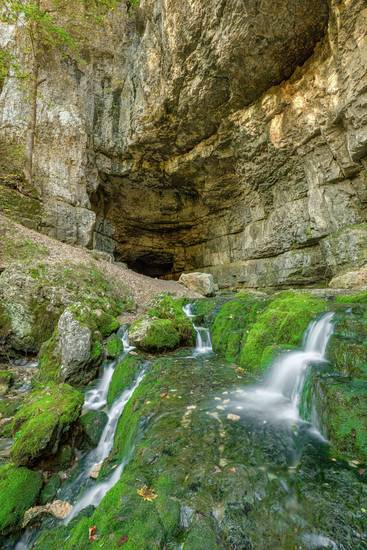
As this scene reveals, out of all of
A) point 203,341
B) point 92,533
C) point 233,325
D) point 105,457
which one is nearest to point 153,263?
point 203,341

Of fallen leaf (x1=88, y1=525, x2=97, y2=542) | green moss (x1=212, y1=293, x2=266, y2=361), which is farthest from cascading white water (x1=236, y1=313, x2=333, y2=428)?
fallen leaf (x1=88, y1=525, x2=97, y2=542)

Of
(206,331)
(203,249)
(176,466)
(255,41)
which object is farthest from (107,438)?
(203,249)

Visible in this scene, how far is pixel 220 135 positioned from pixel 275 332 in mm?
13050

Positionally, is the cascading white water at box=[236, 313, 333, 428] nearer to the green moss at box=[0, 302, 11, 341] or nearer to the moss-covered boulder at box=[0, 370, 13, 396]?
the moss-covered boulder at box=[0, 370, 13, 396]

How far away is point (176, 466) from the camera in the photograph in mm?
2678

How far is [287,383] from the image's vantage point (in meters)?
4.34

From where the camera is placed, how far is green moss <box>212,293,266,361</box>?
21.4 ft

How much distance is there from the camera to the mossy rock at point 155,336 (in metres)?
6.62

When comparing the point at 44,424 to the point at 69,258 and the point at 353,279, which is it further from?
the point at 353,279

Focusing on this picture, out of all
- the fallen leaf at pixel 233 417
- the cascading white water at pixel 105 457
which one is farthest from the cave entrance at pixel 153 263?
the fallen leaf at pixel 233 417

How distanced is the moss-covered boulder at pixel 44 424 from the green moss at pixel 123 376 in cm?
91

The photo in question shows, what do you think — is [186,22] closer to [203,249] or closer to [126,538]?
[203,249]

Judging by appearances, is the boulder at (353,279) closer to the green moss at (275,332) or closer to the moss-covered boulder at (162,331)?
Answer: the green moss at (275,332)

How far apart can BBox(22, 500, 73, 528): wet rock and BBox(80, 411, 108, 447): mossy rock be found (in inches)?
40.5
